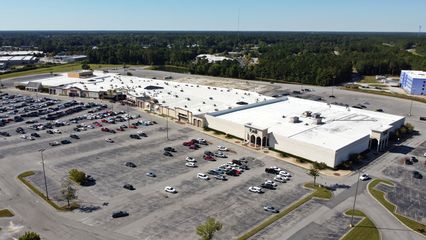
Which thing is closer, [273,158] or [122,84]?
[273,158]

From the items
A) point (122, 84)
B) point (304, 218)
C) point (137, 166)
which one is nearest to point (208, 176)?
point (137, 166)

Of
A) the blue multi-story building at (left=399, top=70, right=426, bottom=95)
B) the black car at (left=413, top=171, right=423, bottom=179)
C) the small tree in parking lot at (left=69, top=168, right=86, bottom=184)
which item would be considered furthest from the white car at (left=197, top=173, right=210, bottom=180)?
the blue multi-story building at (left=399, top=70, right=426, bottom=95)

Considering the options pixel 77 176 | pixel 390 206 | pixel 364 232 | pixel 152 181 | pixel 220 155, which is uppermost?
pixel 77 176

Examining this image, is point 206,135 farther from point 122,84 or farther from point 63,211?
point 122,84

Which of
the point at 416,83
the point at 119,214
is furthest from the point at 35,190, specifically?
the point at 416,83

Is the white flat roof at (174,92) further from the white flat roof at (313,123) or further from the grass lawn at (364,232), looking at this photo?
the grass lawn at (364,232)

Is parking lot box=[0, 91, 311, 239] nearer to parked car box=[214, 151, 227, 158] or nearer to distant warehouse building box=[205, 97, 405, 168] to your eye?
parked car box=[214, 151, 227, 158]

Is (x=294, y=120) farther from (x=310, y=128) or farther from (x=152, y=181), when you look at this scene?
(x=152, y=181)
